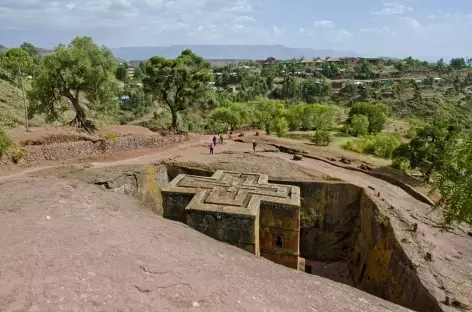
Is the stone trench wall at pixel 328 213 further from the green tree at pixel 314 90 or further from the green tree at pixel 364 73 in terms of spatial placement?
the green tree at pixel 364 73

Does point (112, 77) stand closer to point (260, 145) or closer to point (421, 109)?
point (260, 145)

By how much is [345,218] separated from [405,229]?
3809 millimetres

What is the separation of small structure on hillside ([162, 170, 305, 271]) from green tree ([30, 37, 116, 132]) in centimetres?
1104

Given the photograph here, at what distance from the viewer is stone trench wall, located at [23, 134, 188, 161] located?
60.4 feet

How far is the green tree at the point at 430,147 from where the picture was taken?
19406mm

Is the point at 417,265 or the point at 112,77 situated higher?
the point at 112,77

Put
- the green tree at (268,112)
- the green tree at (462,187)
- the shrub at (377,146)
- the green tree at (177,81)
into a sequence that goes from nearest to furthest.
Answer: the green tree at (462,187) → the green tree at (177,81) → the shrub at (377,146) → the green tree at (268,112)

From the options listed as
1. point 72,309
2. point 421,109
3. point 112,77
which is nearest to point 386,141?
point 112,77

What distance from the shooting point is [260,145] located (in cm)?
2402

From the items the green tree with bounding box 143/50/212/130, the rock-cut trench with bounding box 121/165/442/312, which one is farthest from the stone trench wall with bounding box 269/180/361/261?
the green tree with bounding box 143/50/212/130

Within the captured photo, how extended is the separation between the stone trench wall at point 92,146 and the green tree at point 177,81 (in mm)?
3255

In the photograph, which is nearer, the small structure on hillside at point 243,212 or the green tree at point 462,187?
the green tree at point 462,187

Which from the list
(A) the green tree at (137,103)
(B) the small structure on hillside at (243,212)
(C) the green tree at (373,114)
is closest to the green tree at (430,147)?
(B) the small structure on hillside at (243,212)

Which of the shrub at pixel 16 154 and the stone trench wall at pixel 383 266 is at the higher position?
the shrub at pixel 16 154
